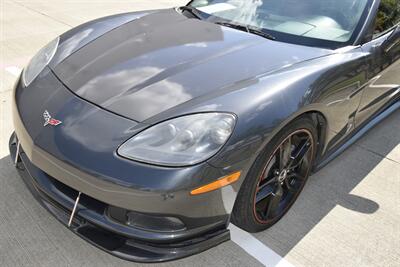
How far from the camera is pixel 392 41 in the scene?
2684 mm

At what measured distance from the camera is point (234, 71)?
81.3 inches

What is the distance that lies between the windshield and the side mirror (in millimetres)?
273

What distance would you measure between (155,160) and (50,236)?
94 cm

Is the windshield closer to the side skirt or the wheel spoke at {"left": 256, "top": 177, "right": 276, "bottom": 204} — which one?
A: the side skirt

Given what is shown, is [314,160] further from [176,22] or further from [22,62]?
[22,62]

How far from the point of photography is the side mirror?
262 cm

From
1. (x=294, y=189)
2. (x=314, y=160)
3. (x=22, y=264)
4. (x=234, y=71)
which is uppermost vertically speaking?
(x=234, y=71)

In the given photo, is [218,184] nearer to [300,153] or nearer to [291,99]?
[291,99]

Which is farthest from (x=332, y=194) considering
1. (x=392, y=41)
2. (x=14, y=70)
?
(x=14, y=70)

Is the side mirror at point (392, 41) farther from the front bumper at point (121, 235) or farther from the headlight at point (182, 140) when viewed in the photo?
the front bumper at point (121, 235)

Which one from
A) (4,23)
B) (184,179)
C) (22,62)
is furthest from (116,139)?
(4,23)

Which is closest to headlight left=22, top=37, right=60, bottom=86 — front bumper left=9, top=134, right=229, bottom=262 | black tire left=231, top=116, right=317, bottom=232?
front bumper left=9, top=134, right=229, bottom=262

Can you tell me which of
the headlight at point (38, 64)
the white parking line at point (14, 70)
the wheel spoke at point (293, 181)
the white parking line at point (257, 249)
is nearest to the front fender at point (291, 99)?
the wheel spoke at point (293, 181)

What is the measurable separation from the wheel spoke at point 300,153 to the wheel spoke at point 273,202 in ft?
0.48
